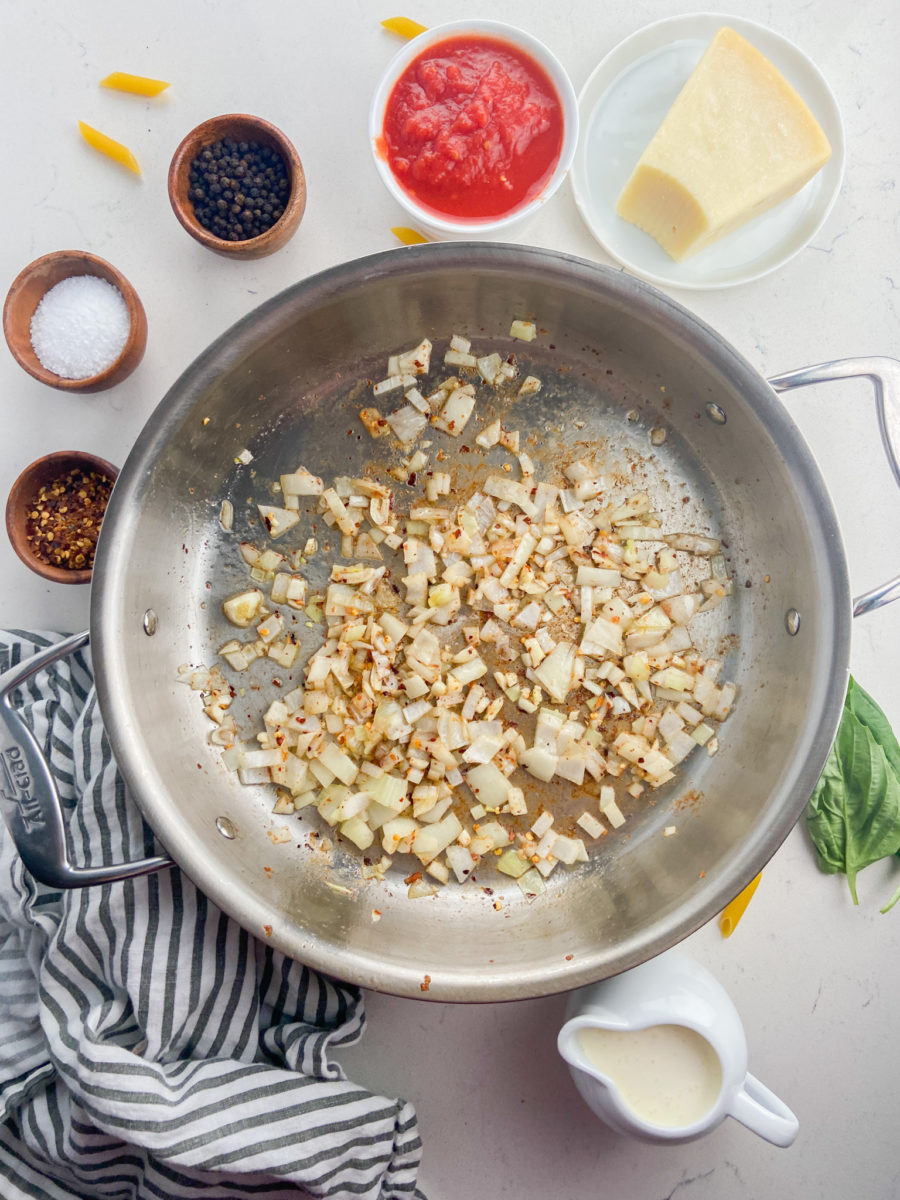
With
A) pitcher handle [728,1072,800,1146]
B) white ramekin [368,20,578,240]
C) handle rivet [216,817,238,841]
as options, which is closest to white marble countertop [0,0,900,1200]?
white ramekin [368,20,578,240]

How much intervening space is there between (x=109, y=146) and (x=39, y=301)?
257 mm

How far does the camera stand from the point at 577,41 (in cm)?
121

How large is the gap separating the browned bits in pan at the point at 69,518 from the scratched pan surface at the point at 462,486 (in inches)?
3.4

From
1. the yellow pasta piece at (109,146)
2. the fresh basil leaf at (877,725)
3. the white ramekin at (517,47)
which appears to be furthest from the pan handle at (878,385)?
the yellow pasta piece at (109,146)

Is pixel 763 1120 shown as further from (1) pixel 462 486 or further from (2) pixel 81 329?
(2) pixel 81 329

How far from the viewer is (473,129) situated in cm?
104

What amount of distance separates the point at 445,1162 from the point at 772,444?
44.5 inches

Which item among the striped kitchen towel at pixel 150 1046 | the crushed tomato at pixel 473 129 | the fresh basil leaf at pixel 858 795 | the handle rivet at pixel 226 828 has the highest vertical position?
the crushed tomato at pixel 473 129

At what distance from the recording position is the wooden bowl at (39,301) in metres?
1.10

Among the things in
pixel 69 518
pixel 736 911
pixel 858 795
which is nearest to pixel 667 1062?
pixel 736 911

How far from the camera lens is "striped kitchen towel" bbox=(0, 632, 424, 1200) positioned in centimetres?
103

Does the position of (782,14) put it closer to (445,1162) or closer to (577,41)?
(577,41)

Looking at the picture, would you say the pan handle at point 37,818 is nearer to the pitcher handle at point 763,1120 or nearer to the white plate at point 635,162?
the pitcher handle at point 763,1120

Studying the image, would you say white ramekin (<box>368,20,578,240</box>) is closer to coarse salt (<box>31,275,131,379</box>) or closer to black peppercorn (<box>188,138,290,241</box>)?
black peppercorn (<box>188,138,290,241</box>)
